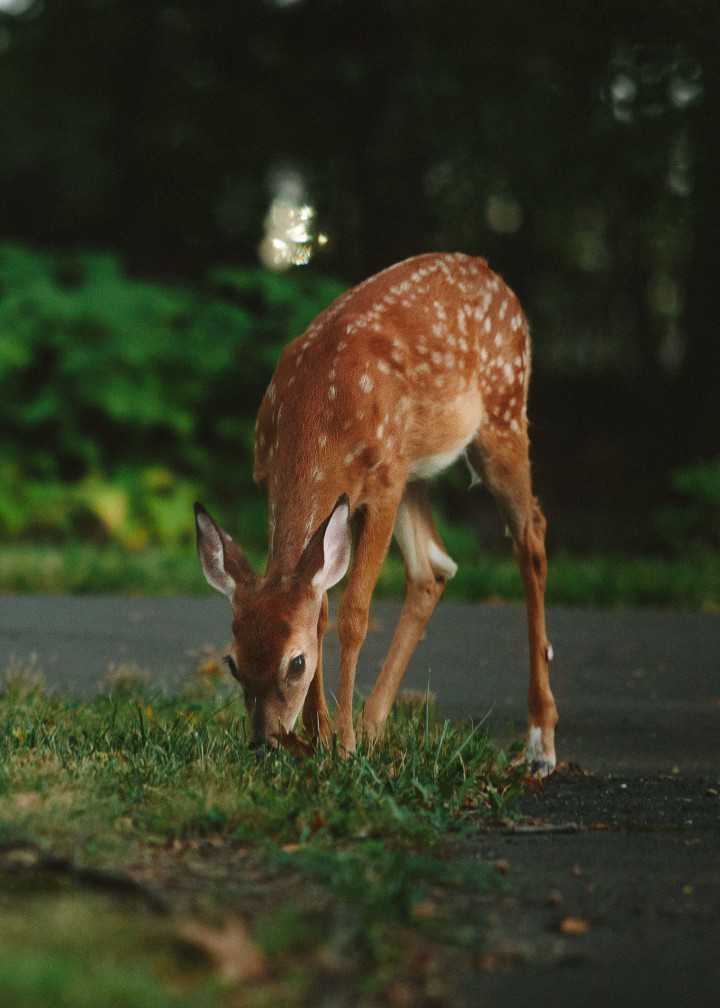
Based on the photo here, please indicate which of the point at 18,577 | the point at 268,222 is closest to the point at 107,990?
the point at 18,577

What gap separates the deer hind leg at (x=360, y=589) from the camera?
566 cm

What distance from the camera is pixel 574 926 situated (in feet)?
12.2

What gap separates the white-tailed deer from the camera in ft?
17.0

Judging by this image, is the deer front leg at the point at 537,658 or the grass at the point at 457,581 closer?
the deer front leg at the point at 537,658

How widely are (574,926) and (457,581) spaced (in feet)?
20.4

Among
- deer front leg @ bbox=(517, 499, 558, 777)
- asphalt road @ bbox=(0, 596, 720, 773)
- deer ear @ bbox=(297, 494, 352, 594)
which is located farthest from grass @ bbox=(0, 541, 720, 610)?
deer ear @ bbox=(297, 494, 352, 594)

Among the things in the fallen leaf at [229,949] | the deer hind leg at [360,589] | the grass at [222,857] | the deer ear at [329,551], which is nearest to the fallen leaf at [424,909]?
the grass at [222,857]

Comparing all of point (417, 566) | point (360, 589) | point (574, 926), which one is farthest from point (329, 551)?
point (574, 926)

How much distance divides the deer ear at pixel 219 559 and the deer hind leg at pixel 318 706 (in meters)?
0.36

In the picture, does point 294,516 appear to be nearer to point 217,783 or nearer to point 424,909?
point 217,783

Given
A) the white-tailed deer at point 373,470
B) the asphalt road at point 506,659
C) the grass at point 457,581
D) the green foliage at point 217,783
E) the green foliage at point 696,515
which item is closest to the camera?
the green foliage at point 217,783

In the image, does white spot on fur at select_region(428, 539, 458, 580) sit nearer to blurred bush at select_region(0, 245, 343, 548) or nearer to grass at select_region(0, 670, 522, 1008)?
grass at select_region(0, 670, 522, 1008)

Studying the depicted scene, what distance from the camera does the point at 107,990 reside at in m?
2.96

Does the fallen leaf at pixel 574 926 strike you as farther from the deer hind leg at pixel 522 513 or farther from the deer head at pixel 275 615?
the deer hind leg at pixel 522 513
